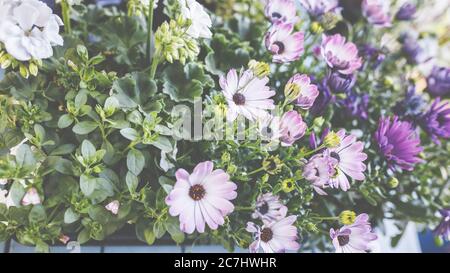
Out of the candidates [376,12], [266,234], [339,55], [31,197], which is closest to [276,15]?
[339,55]

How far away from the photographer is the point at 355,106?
84 cm

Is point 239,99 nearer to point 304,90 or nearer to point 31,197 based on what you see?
point 304,90

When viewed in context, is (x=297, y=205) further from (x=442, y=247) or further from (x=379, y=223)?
(x=442, y=247)

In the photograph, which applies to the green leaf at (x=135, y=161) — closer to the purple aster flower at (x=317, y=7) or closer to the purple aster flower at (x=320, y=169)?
the purple aster flower at (x=320, y=169)

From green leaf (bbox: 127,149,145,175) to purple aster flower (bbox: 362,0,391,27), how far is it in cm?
47

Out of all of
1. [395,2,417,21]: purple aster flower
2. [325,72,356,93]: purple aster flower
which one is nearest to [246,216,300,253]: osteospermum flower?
[325,72,356,93]: purple aster flower

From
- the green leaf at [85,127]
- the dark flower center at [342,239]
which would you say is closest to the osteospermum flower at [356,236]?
the dark flower center at [342,239]

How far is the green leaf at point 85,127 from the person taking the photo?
2.08 ft

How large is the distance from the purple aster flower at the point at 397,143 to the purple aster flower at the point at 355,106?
0.11 m

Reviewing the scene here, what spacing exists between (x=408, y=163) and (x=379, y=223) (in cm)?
17

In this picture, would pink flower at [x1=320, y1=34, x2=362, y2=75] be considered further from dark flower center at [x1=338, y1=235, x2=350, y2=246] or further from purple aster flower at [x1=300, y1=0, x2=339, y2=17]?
dark flower center at [x1=338, y1=235, x2=350, y2=246]

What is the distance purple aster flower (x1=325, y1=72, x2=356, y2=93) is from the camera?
75 cm
